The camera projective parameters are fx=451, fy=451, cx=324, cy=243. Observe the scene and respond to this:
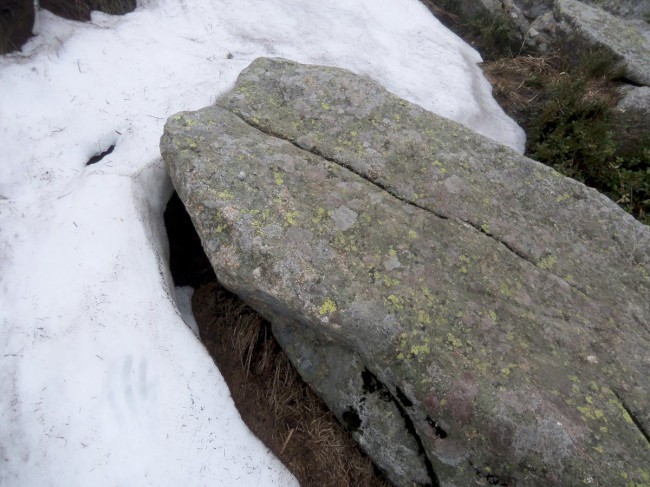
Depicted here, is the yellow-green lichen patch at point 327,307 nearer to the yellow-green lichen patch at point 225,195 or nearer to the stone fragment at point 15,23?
the yellow-green lichen patch at point 225,195

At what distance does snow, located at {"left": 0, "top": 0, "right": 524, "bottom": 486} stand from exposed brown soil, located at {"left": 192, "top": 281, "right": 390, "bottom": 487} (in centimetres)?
20

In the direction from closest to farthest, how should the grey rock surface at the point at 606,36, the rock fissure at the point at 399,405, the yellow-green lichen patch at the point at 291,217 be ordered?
the rock fissure at the point at 399,405 < the yellow-green lichen patch at the point at 291,217 < the grey rock surface at the point at 606,36

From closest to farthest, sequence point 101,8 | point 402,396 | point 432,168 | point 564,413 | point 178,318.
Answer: point 564,413
point 402,396
point 178,318
point 432,168
point 101,8

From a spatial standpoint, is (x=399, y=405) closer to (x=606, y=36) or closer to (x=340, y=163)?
(x=340, y=163)

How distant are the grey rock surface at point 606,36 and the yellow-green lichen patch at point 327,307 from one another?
614 cm

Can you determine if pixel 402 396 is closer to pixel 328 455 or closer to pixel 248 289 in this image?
pixel 328 455

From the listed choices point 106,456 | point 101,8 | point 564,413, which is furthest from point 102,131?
point 564,413

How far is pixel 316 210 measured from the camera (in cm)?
409

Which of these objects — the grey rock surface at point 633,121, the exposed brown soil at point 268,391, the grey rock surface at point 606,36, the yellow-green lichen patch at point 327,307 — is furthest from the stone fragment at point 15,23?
the grey rock surface at point 633,121

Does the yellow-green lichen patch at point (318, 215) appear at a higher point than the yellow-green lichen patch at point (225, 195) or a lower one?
higher

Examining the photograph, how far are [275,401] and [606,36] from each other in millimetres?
7270

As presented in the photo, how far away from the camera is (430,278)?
387 cm

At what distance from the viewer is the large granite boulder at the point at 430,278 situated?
11.0 feet

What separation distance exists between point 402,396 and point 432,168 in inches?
90.2
